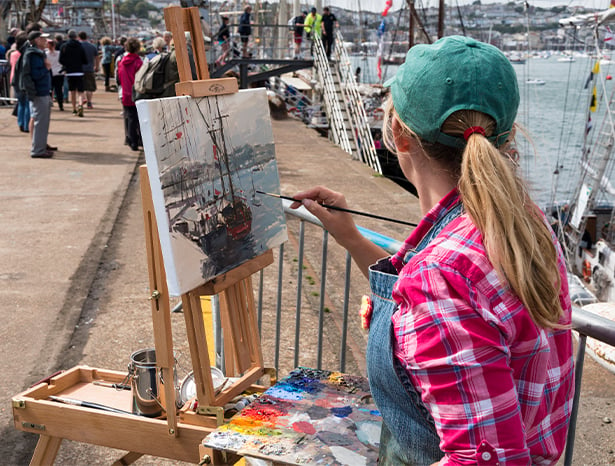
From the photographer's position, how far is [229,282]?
249 cm

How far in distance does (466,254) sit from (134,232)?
6.36 meters

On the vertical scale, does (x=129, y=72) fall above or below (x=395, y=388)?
above

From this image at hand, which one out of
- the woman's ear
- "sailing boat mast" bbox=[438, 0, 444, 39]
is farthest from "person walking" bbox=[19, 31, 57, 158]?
"sailing boat mast" bbox=[438, 0, 444, 39]

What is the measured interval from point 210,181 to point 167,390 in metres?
0.71

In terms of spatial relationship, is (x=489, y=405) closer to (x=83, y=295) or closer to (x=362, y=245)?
(x=362, y=245)

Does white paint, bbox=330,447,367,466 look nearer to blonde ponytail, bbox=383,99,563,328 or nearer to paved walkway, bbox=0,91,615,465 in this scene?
blonde ponytail, bbox=383,99,563,328

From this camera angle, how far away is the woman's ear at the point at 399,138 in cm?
152

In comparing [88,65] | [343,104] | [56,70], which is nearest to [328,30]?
[343,104]

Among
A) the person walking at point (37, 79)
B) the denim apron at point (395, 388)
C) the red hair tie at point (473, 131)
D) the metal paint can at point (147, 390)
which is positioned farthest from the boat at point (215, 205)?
the person walking at point (37, 79)

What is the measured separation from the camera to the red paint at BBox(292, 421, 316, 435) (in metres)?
2.08

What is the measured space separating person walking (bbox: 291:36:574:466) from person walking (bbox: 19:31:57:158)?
970 cm

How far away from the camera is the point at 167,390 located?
91.3 inches

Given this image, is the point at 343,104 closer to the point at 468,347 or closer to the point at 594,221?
the point at 594,221

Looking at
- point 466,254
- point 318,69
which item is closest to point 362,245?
point 466,254
